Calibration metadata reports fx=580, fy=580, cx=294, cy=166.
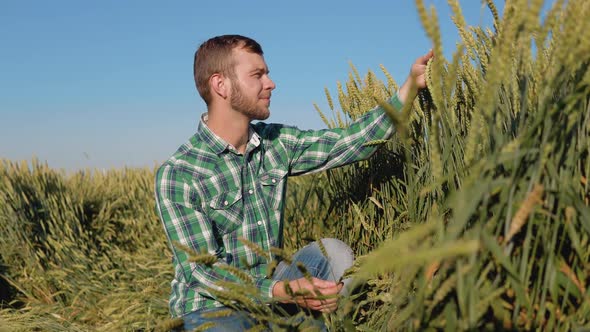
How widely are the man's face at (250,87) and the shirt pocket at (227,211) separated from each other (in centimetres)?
37

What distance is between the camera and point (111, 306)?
3.58 m

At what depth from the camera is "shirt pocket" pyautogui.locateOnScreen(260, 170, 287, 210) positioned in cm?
248

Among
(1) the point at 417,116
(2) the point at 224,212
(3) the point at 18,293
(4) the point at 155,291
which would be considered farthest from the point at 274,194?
(3) the point at 18,293

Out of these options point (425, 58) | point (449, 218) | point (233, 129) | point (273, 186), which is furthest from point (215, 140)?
point (449, 218)

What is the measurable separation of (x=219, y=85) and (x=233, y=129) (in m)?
0.23

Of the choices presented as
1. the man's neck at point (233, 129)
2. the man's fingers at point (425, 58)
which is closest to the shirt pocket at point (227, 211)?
the man's neck at point (233, 129)

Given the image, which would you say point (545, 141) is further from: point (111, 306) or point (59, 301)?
point (59, 301)

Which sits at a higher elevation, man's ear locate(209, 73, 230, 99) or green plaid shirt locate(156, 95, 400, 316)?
man's ear locate(209, 73, 230, 99)

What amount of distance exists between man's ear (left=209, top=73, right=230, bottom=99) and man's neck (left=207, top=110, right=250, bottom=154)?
0.09m

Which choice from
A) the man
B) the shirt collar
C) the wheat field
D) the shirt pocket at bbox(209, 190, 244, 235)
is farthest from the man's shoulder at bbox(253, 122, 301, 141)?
the shirt pocket at bbox(209, 190, 244, 235)

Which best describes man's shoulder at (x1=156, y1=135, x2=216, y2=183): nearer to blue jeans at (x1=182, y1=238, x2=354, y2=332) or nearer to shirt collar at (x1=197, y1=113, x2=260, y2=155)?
shirt collar at (x1=197, y1=113, x2=260, y2=155)

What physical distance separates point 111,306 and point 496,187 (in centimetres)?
306

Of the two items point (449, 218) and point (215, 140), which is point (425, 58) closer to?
point (449, 218)

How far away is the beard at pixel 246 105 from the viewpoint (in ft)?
8.11
